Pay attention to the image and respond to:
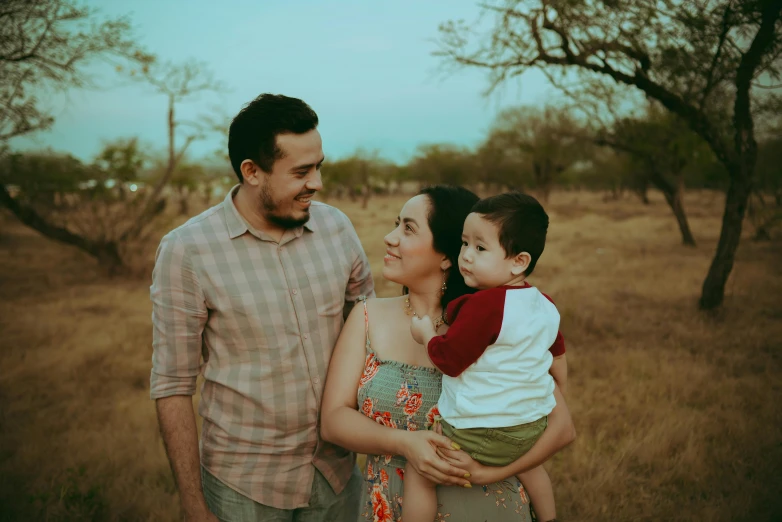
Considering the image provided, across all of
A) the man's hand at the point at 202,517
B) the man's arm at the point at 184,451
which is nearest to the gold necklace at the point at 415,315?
the man's arm at the point at 184,451

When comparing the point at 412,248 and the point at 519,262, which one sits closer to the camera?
the point at 519,262

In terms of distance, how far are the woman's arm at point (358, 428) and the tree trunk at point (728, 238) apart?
24.9 feet

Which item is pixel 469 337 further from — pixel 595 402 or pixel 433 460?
pixel 595 402

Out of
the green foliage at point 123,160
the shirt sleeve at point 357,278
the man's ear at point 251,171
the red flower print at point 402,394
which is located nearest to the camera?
the red flower print at point 402,394

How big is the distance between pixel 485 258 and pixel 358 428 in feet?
2.62

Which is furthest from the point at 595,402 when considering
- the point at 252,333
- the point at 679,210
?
the point at 679,210

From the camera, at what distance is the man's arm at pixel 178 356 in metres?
2.09

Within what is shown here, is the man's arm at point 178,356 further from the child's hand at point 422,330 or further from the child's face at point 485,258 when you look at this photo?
the child's face at point 485,258

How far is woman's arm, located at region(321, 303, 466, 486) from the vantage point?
1930 mm

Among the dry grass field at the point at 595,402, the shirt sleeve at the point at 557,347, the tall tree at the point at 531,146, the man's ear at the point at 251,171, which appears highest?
the tall tree at the point at 531,146

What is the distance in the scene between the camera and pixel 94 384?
6613 mm

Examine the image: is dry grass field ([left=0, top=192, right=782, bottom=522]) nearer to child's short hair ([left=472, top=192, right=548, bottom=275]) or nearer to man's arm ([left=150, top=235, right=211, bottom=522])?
man's arm ([left=150, top=235, right=211, bottom=522])

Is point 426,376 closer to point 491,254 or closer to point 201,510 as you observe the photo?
point 491,254

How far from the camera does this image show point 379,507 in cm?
220
